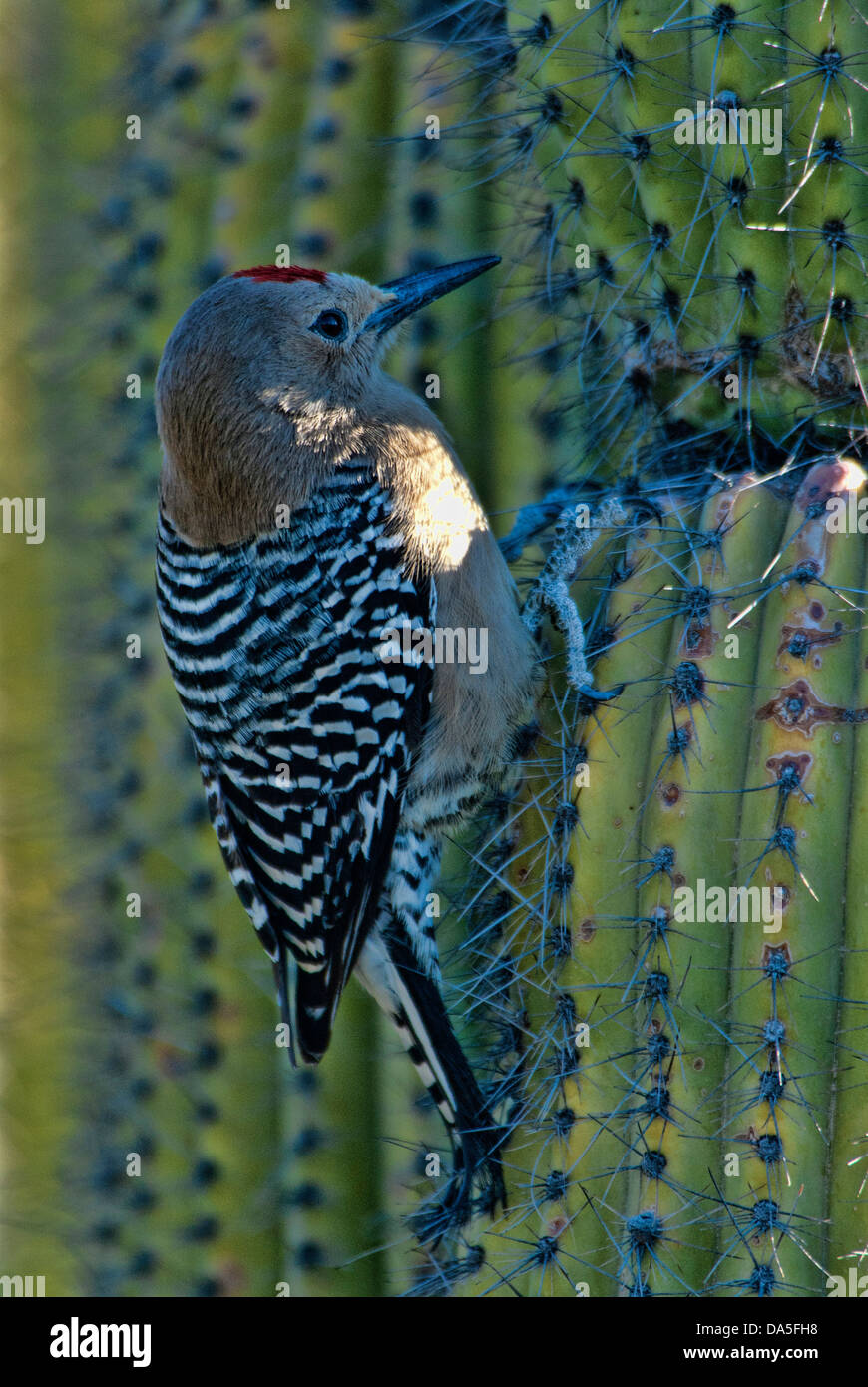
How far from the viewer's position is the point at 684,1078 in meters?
1.59

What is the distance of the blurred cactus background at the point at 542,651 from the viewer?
1546 mm

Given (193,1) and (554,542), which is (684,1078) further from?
(193,1)

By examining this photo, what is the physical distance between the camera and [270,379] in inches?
83.0

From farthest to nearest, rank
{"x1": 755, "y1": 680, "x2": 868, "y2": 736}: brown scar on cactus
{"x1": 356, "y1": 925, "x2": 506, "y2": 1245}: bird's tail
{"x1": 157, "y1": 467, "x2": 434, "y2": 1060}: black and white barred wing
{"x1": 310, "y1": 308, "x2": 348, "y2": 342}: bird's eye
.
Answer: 1. {"x1": 310, "y1": 308, "x2": 348, "y2": 342}: bird's eye
2. {"x1": 157, "y1": 467, "x2": 434, "y2": 1060}: black and white barred wing
3. {"x1": 356, "y1": 925, "x2": 506, "y2": 1245}: bird's tail
4. {"x1": 755, "y1": 680, "x2": 868, "y2": 736}: brown scar on cactus

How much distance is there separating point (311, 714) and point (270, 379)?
57 centimetres

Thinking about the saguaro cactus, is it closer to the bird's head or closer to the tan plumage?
the tan plumage

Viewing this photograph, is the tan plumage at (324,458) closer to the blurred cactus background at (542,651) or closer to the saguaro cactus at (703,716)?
the blurred cactus background at (542,651)

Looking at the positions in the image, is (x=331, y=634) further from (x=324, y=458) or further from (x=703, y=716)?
(x=703, y=716)

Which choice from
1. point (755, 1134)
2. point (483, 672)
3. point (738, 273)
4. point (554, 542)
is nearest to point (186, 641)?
point (483, 672)

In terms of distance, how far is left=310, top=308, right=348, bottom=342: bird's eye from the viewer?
210 centimetres

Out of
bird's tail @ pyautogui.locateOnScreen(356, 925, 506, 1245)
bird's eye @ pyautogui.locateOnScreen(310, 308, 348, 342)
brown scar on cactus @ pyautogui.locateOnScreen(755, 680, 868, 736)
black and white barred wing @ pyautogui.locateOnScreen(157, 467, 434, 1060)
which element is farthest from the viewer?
bird's eye @ pyautogui.locateOnScreen(310, 308, 348, 342)

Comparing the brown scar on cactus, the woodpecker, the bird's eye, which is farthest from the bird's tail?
the bird's eye

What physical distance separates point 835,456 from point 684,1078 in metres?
0.81
